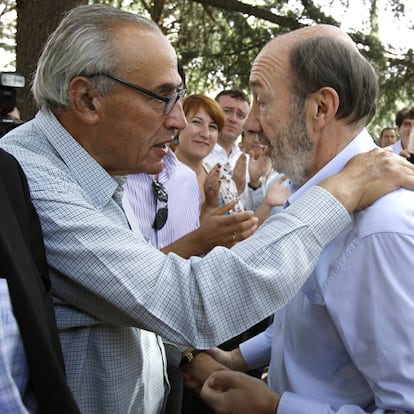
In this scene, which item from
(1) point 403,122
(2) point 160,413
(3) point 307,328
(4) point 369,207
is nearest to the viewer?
(4) point 369,207

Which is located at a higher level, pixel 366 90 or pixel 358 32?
pixel 366 90

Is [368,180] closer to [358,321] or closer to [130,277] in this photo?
[358,321]

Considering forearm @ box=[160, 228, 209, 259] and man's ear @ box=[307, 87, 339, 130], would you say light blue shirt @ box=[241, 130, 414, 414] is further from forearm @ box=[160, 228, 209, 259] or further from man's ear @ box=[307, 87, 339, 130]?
forearm @ box=[160, 228, 209, 259]

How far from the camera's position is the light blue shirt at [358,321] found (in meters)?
1.44

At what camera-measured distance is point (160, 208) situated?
10.5ft

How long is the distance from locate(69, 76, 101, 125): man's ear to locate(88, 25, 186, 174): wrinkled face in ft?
0.07

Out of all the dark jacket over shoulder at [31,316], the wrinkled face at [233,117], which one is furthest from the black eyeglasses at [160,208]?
the wrinkled face at [233,117]

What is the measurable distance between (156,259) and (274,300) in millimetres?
320

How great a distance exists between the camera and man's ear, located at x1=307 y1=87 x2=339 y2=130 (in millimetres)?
1752

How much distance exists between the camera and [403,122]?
6184 millimetres

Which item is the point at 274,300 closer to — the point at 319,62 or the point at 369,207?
the point at 369,207

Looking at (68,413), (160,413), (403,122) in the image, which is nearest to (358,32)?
(403,122)

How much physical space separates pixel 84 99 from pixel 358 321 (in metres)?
1.01

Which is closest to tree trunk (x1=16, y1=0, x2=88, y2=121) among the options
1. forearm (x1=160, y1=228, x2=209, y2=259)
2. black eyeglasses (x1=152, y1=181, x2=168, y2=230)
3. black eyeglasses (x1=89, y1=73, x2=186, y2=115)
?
black eyeglasses (x1=152, y1=181, x2=168, y2=230)
